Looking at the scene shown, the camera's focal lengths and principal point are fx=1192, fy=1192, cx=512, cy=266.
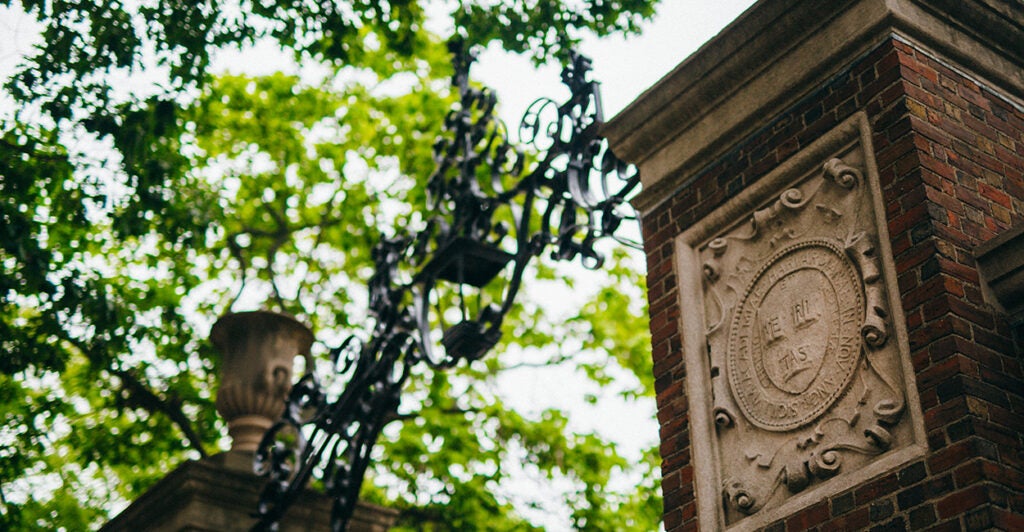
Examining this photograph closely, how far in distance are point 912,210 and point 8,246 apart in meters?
5.39

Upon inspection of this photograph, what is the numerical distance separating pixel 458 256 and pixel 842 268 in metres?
3.13

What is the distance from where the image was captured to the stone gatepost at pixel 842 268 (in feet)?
14.2

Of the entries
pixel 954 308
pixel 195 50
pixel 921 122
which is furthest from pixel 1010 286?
pixel 195 50

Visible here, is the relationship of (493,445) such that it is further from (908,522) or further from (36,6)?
(908,522)

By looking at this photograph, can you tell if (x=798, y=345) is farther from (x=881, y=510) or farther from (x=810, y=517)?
(x=881, y=510)

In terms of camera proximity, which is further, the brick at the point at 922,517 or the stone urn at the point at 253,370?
the stone urn at the point at 253,370

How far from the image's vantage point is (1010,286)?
450 centimetres

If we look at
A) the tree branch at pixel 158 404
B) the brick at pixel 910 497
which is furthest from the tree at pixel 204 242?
the brick at pixel 910 497

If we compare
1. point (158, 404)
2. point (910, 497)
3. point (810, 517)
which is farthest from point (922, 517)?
point (158, 404)

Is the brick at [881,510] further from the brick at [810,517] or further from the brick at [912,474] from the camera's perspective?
the brick at [810,517]

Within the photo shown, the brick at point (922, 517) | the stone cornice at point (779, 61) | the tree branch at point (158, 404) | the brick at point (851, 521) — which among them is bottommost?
the brick at point (922, 517)

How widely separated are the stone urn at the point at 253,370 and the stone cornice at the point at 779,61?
3.85m

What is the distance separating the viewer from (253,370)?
8.95 m

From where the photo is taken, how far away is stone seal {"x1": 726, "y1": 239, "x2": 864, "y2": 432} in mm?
4785
